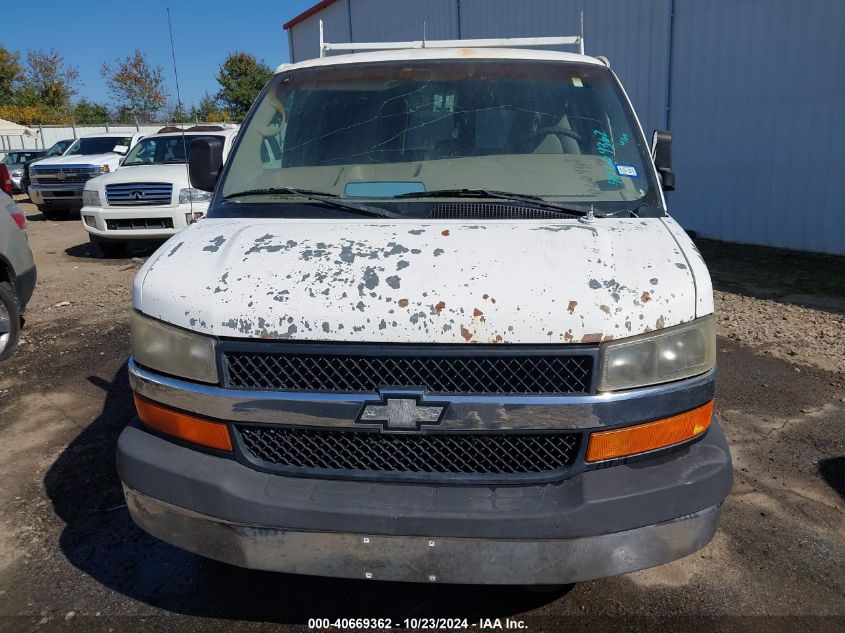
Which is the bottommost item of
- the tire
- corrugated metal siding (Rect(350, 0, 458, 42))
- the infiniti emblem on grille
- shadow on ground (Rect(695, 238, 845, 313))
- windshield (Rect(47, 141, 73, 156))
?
shadow on ground (Rect(695, 238, 845, 313))

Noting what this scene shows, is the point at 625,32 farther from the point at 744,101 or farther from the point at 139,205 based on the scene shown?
the point at 139,205

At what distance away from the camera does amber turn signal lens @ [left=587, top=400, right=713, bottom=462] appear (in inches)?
86.0

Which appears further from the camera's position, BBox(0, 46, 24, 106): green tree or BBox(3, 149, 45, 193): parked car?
BBox(0, 46, 24, 106): green tree

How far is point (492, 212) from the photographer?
2811 millimetres

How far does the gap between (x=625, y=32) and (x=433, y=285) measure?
11.0 meters

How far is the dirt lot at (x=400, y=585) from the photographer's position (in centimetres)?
271

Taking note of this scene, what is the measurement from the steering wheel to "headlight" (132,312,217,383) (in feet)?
6.28

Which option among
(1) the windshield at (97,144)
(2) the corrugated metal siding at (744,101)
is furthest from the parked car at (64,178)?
(2) the corrugated metal siding at (744,101)

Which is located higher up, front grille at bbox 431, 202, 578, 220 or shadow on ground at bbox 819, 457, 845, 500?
front grille at bbox 431, 202, 578, 220

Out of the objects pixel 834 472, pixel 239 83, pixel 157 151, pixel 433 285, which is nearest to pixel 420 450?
pixel 433 285

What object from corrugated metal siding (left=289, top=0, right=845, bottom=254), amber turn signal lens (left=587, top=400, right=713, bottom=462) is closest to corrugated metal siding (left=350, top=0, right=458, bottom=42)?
corrugated metal siding (left=289, top=0, right=845, bottom=254)

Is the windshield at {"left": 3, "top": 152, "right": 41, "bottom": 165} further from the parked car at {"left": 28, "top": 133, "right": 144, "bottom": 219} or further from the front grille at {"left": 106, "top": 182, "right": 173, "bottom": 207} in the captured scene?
the front grille at {"left": 106, "top": 182, "right": 173, "bottom": 207}

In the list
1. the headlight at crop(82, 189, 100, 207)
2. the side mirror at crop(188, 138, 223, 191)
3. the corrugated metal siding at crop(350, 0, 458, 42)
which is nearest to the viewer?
the side mirror at crop(188, 138, 223, 191)

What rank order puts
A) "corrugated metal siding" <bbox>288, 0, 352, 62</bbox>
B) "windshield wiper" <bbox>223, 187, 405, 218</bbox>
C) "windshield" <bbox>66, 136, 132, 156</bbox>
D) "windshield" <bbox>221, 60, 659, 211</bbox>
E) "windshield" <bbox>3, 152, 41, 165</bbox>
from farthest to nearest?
"windshield" <bbox>3, 152, 41, 165</bbox> < "corrugated metal siding" <bbox>288, 0, 352, 62</bbox> < "windshield" <bbox>66, 136, 132, 156</bbox> < "windshield" <bbox>221, 60, 659, 211</bbox> < "windshield wiper" <bbox>223, 187, 405, 218</bbox>
